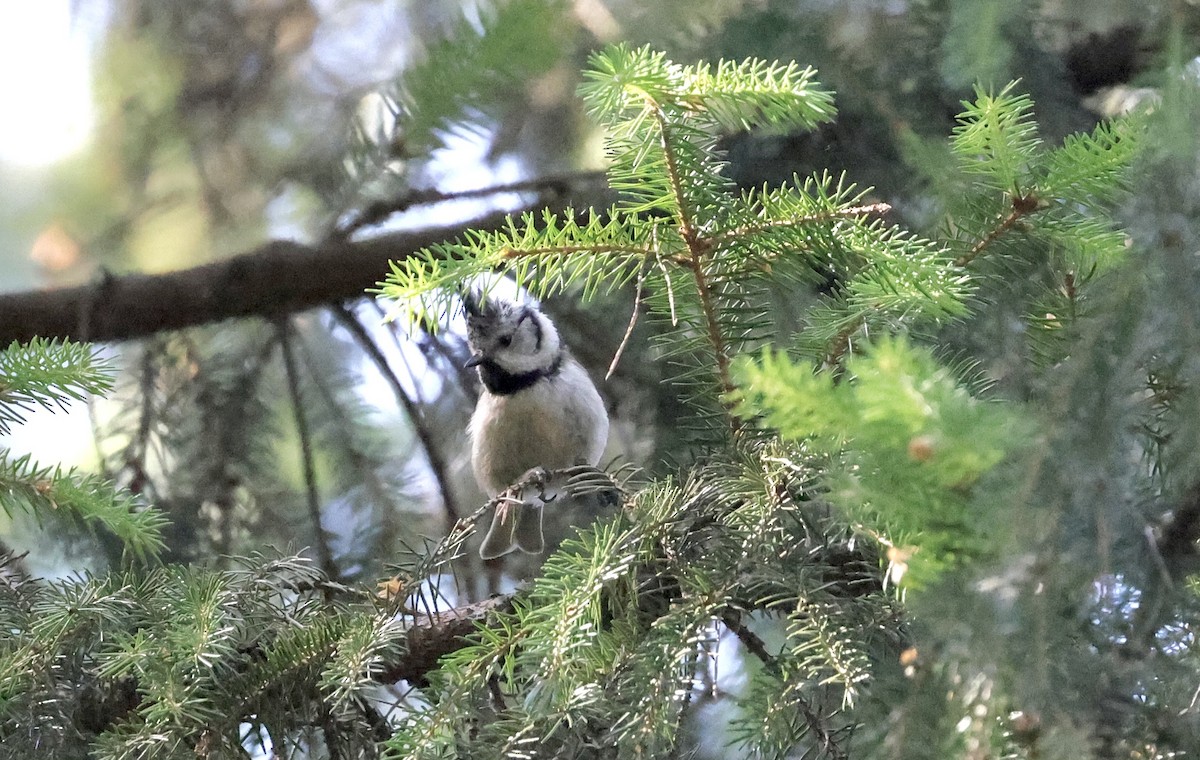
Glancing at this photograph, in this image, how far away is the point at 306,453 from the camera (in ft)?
6.11

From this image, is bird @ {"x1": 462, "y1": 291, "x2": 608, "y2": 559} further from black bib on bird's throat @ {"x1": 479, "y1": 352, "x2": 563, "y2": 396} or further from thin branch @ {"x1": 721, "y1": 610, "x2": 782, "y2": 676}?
thin branch @ {"x1": 721, "y1": 610, "x2": 782, "y2": 676}

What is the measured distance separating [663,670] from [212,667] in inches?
16.7

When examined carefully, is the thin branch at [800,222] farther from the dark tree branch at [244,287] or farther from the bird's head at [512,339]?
the bird's head at [512,339]

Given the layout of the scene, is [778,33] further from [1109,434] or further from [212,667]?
[212,667]

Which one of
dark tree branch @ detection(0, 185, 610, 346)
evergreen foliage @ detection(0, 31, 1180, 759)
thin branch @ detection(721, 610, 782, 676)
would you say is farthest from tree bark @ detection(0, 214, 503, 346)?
thin branch @ detection(721, 610, 782, 676)

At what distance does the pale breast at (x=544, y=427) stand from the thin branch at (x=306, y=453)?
1.19ft

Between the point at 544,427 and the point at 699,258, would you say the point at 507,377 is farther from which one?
the point at 699,258

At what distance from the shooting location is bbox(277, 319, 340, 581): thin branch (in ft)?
5.87

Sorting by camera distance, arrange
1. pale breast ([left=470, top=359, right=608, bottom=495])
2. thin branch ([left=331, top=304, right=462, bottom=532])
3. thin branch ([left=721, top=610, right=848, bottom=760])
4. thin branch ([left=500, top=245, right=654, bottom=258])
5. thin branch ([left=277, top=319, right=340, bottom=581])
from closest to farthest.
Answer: thin branch ([left=721, top=610, right=848, bottom=760]) < thin branch ([left=500, top=245, right=654, bottom=258]) < thin branch ([left=277, top=319, right=340, bottom=581]) < thin branch ([left=331, top=304, right=462, bottom=532]) < pale breast ([left=470, top=359, right=608, bottom=495])

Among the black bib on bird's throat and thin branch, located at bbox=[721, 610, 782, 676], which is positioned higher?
the black bib on bird's throat

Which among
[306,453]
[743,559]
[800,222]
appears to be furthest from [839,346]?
[306,453]

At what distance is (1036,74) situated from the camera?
5.09 ft

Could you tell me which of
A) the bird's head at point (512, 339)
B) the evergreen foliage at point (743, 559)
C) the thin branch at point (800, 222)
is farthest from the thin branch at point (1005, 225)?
the bird's head at point (512, 339)

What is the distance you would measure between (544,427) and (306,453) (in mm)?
474
